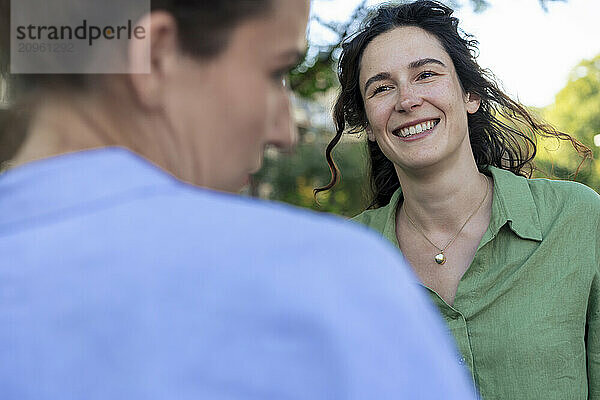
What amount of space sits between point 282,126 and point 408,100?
1.61 metres

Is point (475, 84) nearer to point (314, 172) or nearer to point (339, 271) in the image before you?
point (339, 271)

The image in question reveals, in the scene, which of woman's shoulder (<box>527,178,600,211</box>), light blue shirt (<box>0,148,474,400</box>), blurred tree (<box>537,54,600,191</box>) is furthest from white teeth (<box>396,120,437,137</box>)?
blurred tree (<box>537,54,600,191</box>)

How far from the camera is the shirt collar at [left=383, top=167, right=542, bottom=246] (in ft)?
7.17

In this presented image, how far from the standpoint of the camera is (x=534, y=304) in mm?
2057

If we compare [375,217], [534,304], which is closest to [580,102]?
[375,217]

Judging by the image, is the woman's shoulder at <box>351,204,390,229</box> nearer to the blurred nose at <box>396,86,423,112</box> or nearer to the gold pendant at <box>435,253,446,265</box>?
the gold pendant at <box>435,253,446,265</box>

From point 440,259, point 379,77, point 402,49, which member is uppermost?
point 402,49

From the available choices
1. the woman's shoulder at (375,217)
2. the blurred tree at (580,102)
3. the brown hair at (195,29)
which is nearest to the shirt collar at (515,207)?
the woman's shoulder at (375,217)

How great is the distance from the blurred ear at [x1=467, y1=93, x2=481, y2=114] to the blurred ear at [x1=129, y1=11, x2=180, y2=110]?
6.72 ft

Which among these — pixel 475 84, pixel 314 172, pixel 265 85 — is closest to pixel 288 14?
pixel 265 85

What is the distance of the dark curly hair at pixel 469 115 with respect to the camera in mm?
2557

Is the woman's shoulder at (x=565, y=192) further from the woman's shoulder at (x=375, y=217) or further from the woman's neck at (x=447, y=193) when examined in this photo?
the woman's shoulder at (x=375, y=217)

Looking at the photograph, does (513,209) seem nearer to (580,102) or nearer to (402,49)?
(402,49)

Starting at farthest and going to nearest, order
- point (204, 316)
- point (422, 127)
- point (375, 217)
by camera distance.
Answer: point (375, 217), point (422, 127), point (204, 316)
